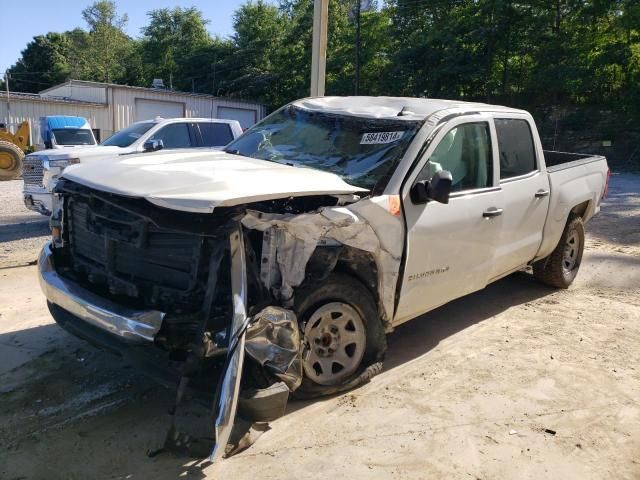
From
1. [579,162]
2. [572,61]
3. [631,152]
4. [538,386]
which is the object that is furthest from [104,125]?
[538,386]

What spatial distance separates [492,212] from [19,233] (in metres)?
7.88

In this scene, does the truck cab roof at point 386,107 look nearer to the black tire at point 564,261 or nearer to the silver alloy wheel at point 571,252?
the black tire at point 564,261

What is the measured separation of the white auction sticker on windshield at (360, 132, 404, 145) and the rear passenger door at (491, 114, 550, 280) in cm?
119

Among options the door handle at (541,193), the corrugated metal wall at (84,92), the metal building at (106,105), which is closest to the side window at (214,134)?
the door handle at (541,193)

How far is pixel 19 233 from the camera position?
9.35 m

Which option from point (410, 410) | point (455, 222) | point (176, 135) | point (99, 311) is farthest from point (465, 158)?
point (176, 135)

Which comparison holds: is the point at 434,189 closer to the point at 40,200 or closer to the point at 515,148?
the point at 515,148

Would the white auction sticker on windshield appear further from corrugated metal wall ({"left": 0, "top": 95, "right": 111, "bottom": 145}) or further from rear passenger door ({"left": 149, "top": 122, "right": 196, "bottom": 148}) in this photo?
corrugated metal wall ({"left": 0, "top": 95, "right": 111, "bottom": 145})

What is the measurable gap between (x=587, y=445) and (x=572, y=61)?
26262 millimetres

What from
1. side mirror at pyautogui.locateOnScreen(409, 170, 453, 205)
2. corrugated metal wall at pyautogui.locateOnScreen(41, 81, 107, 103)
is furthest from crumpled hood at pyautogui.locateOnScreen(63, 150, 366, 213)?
corrugated metal wall at pyautogui.locateOnScreen(41, 81, 107, 103)

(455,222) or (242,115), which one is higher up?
(242,115)

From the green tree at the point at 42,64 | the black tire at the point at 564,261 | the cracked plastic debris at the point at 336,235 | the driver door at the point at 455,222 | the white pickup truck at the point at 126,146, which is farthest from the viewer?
the green tree at the point at 42,64

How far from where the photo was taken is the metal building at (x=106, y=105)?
1047 inches

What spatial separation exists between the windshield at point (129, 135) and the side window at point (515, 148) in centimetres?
748
